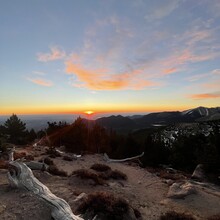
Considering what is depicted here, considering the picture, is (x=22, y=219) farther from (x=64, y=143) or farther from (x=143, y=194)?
(x=64, y=143)

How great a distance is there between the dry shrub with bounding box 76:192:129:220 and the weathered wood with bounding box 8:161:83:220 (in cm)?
125

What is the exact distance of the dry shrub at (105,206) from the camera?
1074 centimetres

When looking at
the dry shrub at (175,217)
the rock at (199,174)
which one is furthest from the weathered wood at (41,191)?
the rock at (199,174)

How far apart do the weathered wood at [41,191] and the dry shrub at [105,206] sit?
1254mm

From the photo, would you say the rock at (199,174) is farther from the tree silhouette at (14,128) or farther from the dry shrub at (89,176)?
the tree silhouette at (14,128)

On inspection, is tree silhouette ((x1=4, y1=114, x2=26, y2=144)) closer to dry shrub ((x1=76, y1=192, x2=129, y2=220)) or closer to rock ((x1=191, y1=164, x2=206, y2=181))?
rock ((x1=191, y1=164, x2=206, y2=181))

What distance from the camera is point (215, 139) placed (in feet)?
87.5

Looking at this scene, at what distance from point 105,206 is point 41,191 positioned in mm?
2985

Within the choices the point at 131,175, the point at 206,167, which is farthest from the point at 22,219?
the point at 206,167

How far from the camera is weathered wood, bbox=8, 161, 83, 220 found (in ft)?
30.0

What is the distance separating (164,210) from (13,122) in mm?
42872

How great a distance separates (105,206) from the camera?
36.1 ft

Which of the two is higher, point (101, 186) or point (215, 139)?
point (215, 139)

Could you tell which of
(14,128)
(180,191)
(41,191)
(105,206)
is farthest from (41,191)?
(14,128)
